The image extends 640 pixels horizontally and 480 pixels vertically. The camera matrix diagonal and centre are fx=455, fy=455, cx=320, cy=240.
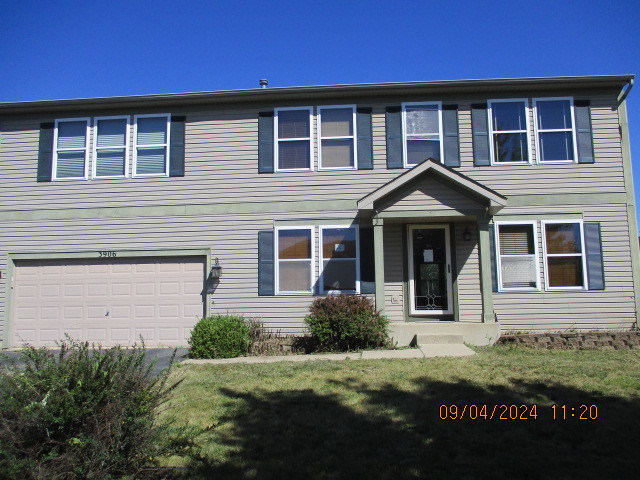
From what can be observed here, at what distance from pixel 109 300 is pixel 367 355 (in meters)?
6.50

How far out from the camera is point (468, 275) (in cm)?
1034

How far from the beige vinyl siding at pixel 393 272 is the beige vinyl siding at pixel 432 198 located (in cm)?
99

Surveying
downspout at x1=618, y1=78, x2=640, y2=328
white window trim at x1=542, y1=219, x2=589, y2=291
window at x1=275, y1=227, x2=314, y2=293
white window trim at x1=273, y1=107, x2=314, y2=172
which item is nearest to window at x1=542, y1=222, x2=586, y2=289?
white window trim at x1=542, y1=219, x2=589, y2=291

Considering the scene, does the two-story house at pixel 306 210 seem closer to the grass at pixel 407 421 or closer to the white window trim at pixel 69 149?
the white window trim at pixel 69 149

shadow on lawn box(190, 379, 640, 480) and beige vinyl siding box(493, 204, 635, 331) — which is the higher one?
beige vinyl siding box(493, 204, 635, 331)

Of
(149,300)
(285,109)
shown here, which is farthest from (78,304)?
(285,109)

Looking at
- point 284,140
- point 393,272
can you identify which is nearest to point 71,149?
point 284,140

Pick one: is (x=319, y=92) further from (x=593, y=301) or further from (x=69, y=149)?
(x=593, y=301)

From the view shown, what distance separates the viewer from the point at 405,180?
9500 mm

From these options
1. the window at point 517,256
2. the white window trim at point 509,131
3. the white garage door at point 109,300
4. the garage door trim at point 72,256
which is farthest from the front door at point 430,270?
the white garage door at point 109,300

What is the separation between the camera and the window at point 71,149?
11.3m

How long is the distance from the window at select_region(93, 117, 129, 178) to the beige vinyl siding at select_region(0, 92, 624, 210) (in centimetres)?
20

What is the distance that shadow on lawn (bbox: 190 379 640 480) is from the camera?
12.7 ft

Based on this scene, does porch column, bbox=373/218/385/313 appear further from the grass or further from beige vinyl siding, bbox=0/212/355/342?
the grass
